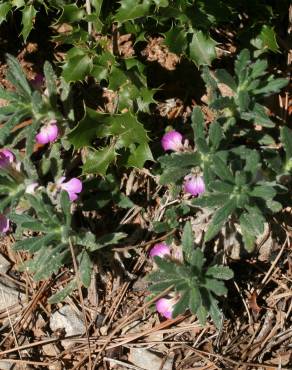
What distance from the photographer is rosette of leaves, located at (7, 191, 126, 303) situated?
2.65m

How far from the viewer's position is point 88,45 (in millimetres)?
3004

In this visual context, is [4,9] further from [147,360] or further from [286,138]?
[147,360]

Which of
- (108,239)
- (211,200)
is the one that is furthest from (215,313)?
(108,239)

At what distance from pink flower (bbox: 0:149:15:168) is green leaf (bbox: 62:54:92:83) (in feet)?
1.51

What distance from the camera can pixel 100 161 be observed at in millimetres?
2943

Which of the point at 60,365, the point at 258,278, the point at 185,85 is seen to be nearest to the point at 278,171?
the point at 258,278

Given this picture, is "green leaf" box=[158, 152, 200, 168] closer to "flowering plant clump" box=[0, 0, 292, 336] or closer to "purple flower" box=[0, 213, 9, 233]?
"flowering plant clump" box=[0, 0, 292, 336]

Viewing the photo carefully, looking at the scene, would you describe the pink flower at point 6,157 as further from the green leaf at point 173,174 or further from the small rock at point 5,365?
the small rock at point 5,365

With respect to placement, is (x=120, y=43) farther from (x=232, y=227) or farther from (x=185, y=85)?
(x=232, y=227)

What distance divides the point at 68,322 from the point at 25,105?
3.60 ft

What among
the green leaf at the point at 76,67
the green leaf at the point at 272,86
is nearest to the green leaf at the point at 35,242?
the green leaf at the point at 76,67

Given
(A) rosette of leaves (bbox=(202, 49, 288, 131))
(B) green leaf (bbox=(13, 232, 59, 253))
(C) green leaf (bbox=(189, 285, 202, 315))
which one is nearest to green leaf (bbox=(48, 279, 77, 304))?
(B) green leaf (bbox=(13, 232, 59, 253))

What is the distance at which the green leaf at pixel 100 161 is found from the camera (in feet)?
9.57

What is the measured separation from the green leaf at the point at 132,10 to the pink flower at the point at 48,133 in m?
0.61
